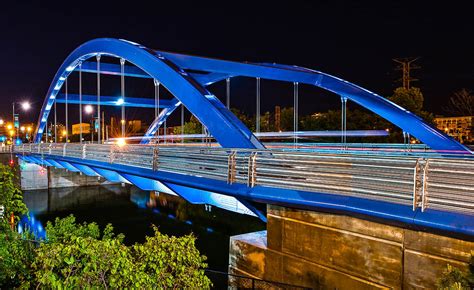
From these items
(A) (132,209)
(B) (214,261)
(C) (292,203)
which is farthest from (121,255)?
(A) (132,209)

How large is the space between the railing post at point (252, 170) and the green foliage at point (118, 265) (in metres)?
3.78

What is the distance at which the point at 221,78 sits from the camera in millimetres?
27094

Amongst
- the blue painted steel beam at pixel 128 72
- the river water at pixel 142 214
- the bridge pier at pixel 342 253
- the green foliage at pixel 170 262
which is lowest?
the river water at pixel 142 214

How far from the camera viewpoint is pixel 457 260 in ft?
18.1

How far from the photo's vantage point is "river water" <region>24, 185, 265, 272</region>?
2095 cm

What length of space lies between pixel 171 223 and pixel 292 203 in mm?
17722

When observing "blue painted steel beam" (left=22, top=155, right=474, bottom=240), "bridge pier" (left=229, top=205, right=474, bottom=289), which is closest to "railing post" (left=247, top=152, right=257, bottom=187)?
"blue painted steel beam" (left=22, top=155, right=474, bottom=240)

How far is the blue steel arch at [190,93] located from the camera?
35.8 feet

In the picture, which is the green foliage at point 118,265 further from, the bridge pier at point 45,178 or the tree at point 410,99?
the bridge pier at point 45,178

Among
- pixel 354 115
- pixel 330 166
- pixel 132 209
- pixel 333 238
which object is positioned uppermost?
pixel 354 115

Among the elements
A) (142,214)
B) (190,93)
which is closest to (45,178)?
(142,214)

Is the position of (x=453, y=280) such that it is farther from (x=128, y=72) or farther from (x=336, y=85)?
(x=128, y=72)

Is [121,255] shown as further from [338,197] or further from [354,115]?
[354,115]

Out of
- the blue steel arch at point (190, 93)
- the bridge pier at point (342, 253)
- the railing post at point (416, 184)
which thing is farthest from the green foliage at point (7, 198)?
the railing post at point (416, 184)
